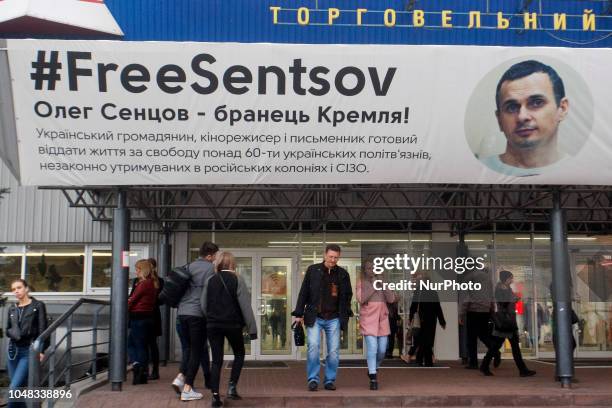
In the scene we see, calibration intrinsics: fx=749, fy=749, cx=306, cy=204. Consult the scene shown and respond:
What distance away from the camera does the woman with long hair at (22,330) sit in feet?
28.6

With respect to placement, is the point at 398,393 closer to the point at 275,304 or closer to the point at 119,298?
the point at 119,298

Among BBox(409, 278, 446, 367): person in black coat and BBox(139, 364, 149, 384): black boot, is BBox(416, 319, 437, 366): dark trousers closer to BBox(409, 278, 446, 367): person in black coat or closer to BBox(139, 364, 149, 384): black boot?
BBox(409, 278, 446, 367): person in black coat

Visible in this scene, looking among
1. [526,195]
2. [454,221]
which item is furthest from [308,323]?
[526,195]

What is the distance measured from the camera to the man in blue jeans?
9281mm

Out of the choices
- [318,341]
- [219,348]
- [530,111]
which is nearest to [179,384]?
[219,348]

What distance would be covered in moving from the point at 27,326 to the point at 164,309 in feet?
16.5

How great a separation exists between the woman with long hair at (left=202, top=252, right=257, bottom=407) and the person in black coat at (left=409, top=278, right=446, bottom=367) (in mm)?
5284

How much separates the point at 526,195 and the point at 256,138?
6421 mm

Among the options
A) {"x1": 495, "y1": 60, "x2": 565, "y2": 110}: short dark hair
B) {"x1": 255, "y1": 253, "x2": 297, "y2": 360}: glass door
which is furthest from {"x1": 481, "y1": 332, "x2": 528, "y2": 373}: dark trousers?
{"x1": 255, "y1": 253, "x2": 297, "y2": 360}: glass door

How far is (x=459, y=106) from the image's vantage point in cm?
950

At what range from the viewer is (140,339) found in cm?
1012

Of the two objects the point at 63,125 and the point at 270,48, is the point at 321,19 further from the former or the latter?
the point at 63,125

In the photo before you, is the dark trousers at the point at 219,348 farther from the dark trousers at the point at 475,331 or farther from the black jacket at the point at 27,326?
the dark trousers at the point at 475,331

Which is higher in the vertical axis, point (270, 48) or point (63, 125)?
point (270, 48)
